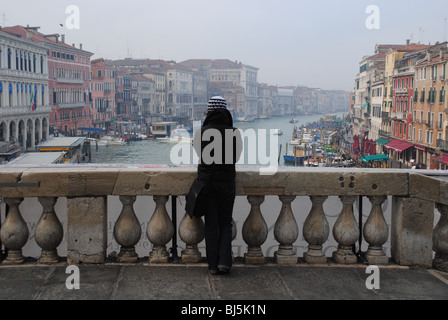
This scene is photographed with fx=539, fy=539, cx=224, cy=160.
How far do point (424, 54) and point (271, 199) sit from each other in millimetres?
36783

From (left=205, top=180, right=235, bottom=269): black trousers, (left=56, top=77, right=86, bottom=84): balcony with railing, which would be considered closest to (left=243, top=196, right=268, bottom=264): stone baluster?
(left=205, top=180, right=235, bottom=269): black trousers

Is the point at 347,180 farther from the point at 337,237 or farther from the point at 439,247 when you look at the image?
the point at 439,247

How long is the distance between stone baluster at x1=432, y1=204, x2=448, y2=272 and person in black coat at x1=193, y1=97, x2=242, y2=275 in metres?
1.13

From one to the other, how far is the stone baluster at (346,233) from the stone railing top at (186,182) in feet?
0.32

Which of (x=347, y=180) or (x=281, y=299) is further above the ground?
(x=347, y=180)

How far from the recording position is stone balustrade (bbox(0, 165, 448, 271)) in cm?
286

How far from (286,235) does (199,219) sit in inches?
19.1

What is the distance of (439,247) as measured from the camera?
292 cm

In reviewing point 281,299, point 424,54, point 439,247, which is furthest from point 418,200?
point 424,54

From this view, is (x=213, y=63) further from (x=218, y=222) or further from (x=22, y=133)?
(x=218, y=222)

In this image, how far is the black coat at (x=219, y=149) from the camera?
2785 millimetres

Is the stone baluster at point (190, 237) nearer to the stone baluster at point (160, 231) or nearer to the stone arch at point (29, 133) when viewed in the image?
the stone baluster at point (160, 231)

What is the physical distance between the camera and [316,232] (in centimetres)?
296
